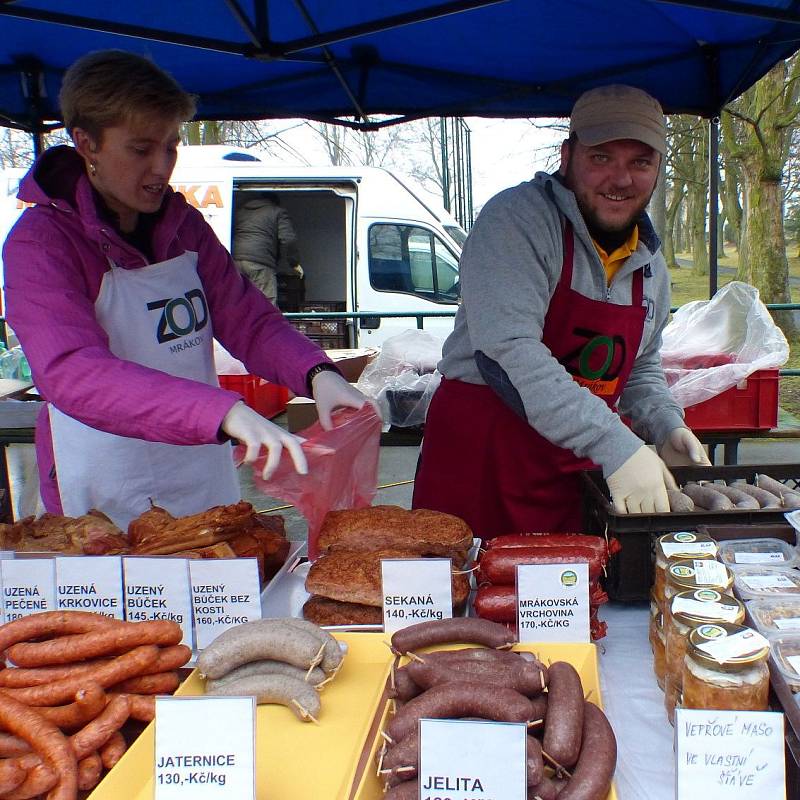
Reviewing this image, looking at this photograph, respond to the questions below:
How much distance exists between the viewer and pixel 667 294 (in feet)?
10.3

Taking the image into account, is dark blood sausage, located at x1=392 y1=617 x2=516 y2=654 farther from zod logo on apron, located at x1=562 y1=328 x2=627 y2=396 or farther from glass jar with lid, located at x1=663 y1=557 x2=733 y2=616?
zod logo on apron, located at x1=562 y1=328 x2=627 y2=396

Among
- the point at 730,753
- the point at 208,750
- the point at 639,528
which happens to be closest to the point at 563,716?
the point at 730,753

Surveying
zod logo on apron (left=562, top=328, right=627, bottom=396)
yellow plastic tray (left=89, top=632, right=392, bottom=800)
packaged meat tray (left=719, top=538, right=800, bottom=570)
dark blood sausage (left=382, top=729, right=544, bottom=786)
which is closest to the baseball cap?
zod logo on apron (left=562, top=328, right=627, bottom=396)

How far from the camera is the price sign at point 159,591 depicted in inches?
79.7

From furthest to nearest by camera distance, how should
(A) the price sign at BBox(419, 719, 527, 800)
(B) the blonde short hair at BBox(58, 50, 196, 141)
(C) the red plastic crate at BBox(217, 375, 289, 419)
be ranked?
(C) the red plastic crate at BBox(217, 375, 289, 419) → (B) the blonde short hair at BBox(58, 50, 196, 141) → (A) the price sign at BBox(419, 719, 527, 800)

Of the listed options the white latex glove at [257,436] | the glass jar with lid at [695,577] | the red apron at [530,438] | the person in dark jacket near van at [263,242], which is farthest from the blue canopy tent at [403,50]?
the person in dark jacket near van at [263,242]

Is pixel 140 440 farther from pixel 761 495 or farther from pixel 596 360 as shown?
pixel 761 495

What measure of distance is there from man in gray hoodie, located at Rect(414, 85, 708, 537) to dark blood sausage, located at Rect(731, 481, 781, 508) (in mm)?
271

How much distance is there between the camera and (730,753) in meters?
1.32

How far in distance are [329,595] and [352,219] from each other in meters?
9.06

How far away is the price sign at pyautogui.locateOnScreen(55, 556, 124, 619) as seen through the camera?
6.66 ft

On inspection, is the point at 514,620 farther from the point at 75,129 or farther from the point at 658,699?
the point at 75,129

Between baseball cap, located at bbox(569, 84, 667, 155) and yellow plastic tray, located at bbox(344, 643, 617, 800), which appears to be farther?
baseball cap, located at bbox(569, 84, 667, 155)

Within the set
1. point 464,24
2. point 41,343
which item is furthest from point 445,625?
point 464,24
